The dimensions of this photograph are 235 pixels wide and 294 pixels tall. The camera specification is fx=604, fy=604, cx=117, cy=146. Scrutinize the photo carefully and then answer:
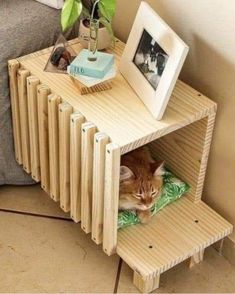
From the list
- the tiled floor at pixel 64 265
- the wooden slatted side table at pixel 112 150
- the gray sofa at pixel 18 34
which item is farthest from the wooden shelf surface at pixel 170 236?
the gray sofa at pixel 18 34

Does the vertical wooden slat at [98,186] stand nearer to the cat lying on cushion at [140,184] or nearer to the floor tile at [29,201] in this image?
the cat lying on cushion at [140,184]

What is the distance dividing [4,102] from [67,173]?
10.9 inches

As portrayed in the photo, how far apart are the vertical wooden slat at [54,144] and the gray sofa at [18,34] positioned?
19 centimetres

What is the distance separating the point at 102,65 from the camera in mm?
1403

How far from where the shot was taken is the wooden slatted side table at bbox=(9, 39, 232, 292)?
1341 mm

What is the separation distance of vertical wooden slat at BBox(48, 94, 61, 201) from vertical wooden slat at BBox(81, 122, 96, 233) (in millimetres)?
123

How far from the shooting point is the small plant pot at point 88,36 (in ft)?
5.03

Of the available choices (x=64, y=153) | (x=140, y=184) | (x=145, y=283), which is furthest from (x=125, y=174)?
(x=145, y=283)

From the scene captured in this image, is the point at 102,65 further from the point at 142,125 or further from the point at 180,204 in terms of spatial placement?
the point at 180,204

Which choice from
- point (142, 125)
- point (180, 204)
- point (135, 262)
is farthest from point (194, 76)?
point (135, 262)

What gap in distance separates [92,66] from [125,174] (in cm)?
27

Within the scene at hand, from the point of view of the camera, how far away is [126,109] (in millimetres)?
1389

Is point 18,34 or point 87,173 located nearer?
point 87,173

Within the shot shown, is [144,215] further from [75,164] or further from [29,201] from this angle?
[29,201]
